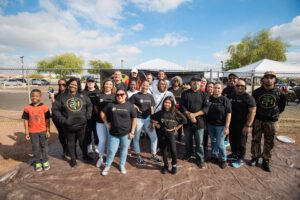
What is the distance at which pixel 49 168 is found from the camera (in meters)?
3.64

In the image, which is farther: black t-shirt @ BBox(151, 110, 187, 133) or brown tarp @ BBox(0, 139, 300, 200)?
black t-shirt @ BBox(151, 110, 187, 133)

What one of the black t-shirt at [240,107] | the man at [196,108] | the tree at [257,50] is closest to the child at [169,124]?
the man at [196,108]

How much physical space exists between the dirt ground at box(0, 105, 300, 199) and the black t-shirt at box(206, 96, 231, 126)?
3.29 feet

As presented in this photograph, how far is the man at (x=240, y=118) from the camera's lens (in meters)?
3.45

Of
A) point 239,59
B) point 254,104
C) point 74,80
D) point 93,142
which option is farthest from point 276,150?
point 239,59

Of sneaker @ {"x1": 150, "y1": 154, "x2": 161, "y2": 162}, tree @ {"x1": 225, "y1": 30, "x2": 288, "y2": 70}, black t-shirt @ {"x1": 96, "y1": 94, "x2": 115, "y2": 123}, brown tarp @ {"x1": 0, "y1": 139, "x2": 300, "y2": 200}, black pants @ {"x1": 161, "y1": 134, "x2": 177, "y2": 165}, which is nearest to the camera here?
brown tarp @ {"x1": 0, "y1": 139, "x2": 300, "y2": 200}

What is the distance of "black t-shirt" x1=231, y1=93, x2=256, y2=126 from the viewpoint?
3.44 m

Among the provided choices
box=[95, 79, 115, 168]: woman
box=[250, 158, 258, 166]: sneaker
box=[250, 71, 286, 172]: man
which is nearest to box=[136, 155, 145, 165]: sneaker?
box=[95, 79, 115, 168]: woman

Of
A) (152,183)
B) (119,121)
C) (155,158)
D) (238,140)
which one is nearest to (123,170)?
(152,183)

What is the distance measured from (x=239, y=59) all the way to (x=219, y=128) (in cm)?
3555

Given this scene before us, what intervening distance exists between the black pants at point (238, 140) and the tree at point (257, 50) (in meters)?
33.9

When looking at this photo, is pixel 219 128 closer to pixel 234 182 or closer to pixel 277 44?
pixel 234 182

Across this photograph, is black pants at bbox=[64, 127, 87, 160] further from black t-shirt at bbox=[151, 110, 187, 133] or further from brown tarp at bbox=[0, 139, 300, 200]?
black t-shirt at bbox=[151, 110, 187, 133]

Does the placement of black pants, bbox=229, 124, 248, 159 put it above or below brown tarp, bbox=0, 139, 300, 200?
above
